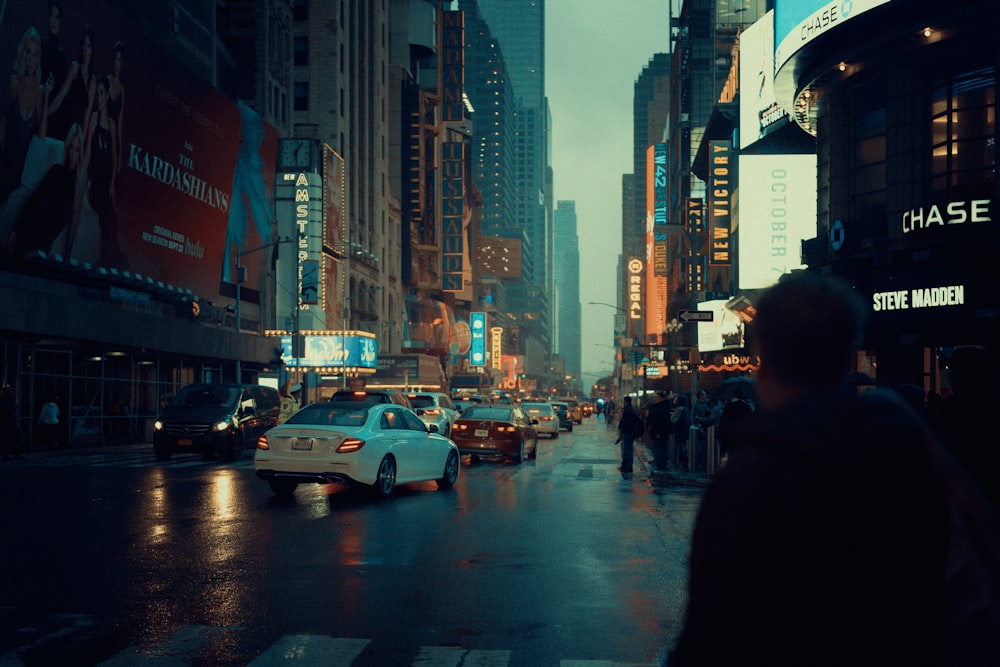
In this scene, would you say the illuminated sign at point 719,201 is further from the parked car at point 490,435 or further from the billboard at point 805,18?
the parked car at point 490,435

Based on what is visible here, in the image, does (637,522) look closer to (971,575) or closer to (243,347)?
(971,575)

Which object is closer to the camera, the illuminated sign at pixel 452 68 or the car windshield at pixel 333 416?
the car windshield at pixel 333 416

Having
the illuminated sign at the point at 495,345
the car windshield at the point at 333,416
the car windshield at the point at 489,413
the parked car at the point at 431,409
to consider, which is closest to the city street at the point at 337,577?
the car windshield at the point at 333,416

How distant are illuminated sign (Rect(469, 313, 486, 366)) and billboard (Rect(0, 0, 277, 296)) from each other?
318 ft

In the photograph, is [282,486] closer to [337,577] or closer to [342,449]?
[342,449]

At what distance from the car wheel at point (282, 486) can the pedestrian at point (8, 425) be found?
12150 mm

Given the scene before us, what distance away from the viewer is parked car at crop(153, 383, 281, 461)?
89.8 feet

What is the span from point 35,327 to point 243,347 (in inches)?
818

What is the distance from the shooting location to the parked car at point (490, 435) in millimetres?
28750

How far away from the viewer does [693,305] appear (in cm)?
8088

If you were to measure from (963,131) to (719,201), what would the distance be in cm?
3551

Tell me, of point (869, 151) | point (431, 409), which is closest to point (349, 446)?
point (431, 409)

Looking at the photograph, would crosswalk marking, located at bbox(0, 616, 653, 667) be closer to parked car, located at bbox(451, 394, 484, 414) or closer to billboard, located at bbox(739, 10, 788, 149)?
parked car, located at bbox(451, 394, 484, 414)

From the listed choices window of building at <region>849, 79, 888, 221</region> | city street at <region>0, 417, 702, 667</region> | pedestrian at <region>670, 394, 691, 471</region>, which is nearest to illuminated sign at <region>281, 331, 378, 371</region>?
window of building at <region>849, 79, 888, 221</region>
